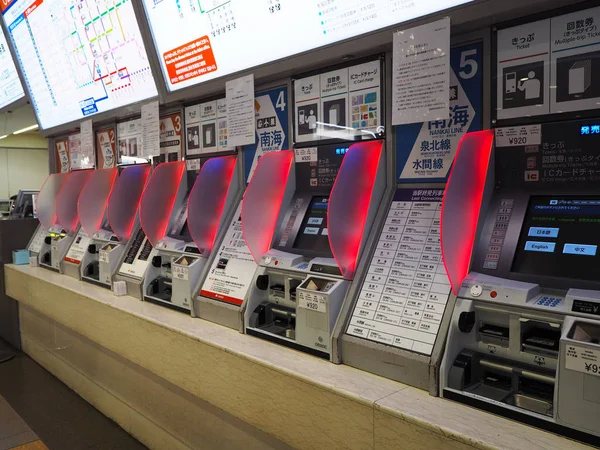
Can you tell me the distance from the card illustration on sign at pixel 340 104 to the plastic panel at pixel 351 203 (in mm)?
115

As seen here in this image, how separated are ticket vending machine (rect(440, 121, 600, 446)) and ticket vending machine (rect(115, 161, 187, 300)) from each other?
180 centimetres

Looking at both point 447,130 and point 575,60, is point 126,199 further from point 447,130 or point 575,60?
point 575,60

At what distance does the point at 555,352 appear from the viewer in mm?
1258

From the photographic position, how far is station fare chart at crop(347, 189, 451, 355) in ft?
4.99

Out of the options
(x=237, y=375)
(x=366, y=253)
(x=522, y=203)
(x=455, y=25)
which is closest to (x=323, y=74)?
(x=455, y=25)

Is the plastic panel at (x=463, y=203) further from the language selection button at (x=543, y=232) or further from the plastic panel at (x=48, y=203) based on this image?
the plastic panel at (x=48, y=203)

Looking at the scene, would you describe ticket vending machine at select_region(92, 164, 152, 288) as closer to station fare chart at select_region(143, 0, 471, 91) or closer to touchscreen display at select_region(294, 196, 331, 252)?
station fare chart at select_region(143, 0, 471, 91)

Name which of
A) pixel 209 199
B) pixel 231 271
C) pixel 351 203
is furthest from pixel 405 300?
pixel 209 199

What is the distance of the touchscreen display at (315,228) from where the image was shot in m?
2.04

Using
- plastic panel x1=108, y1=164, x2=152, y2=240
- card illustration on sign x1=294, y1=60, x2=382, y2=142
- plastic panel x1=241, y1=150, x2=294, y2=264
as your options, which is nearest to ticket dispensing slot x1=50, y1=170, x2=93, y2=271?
plastic panel x1=108, y1=164, x2=152, y2=240

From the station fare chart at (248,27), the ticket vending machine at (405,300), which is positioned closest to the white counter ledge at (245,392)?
the ticket vending machine at (405,300)

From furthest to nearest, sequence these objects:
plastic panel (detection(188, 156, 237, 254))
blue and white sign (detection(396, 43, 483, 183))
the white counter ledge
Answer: plastic panel (detection(188, 156, 237, 254)), blue and white sign (detection(396, 43, 483, 183)), the white counter ledge

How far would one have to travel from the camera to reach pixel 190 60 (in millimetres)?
2686

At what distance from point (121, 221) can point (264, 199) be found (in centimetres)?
148
